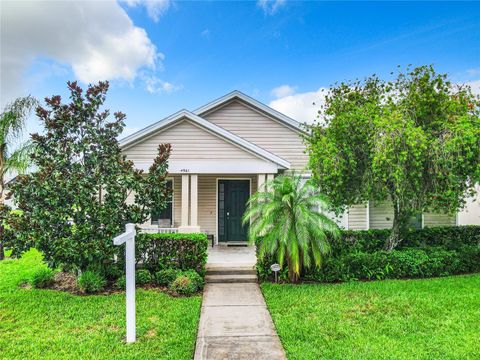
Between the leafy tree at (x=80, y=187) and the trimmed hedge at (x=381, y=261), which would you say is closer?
the leafy tree at (x=80, y=187)

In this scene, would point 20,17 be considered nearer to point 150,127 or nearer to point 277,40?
point 150,127

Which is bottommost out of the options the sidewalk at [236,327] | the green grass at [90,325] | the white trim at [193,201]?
the sidewalk at [236,327]

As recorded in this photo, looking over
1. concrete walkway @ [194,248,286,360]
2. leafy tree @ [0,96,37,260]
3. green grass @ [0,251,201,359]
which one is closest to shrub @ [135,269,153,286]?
green grass @ [0,251,201,359]

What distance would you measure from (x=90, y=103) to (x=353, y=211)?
9908 mm

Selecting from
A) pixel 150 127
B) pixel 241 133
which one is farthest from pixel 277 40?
pixel 150 127

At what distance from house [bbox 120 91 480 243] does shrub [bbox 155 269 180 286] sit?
2.41m

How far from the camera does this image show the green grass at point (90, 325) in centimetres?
449

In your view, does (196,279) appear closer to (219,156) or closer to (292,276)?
(292,276)

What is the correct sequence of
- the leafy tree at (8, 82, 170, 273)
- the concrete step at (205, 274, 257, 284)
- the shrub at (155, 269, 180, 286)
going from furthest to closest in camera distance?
1. the concrete step at (205, 274, 257, 284)
2. the shrub at (155, 269, 180, 286)
3. the leafy tree at (8, 82, 170, 273)

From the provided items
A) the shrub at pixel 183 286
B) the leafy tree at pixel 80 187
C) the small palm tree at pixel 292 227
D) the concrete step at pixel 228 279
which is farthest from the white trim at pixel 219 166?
the shrub at pixel 183 286

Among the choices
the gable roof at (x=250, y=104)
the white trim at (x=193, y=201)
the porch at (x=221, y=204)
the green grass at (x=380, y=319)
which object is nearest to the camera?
the green grass at (x=380, y=319)

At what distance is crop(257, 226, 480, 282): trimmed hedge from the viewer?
7.80 metres

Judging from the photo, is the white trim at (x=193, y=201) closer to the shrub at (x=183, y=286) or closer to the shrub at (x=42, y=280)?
the shrub at (x=183, y=286)

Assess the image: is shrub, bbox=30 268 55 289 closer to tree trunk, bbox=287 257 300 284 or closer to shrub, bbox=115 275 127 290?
shrub, bbox=115 275 127 290
